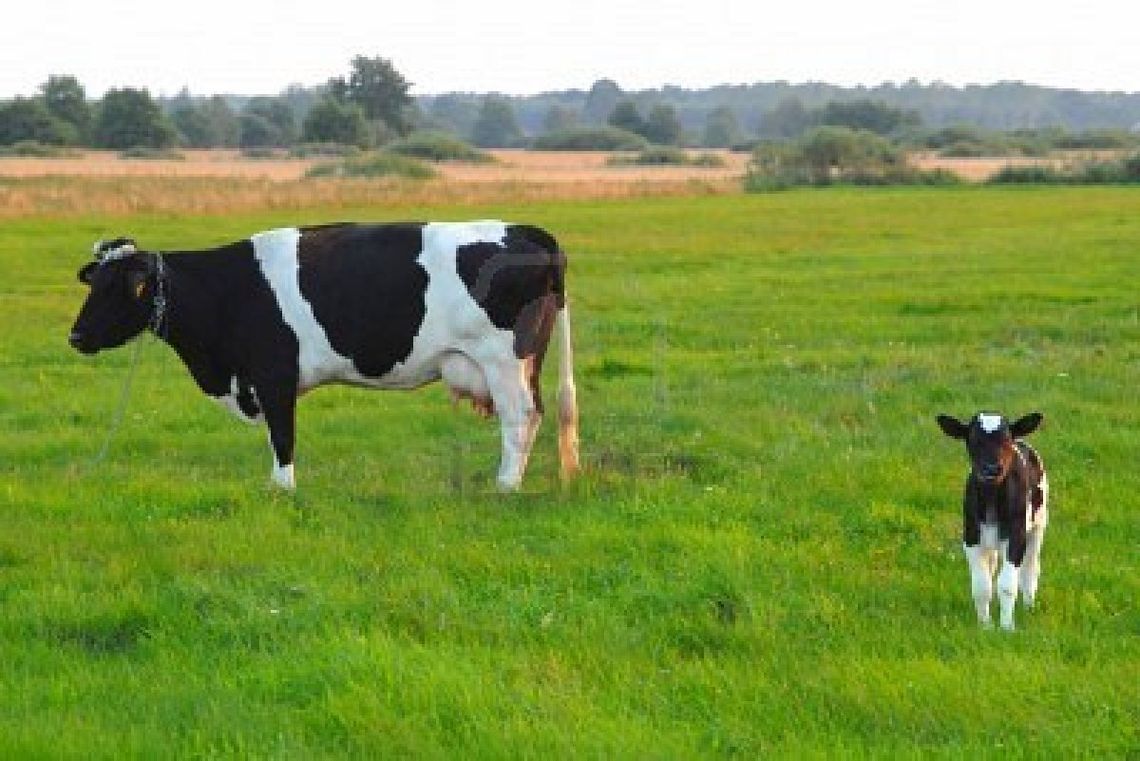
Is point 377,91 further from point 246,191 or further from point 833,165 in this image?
point 246,191

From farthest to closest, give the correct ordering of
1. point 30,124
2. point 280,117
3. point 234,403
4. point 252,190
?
1. point 280,117
2. point 30,124
3. point 252,190
4. point 234,403

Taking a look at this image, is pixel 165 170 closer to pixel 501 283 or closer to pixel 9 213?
pixel 9 213

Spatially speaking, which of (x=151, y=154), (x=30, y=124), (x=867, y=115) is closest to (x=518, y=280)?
(x=151, y=154)

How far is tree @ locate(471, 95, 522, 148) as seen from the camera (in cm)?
17638

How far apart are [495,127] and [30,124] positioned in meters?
80.6

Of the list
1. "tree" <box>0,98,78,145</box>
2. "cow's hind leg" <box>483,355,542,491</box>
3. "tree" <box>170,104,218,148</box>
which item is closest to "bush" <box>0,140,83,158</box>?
"tree" <box>0,98,78,145</box>

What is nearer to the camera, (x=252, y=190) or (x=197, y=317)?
(x=197, y=317)

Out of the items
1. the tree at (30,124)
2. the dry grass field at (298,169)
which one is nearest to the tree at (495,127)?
the dry grass field at (298,169)

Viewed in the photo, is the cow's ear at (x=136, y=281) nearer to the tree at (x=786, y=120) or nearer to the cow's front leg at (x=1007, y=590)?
the cow's front leg at (x=1007, y=590)

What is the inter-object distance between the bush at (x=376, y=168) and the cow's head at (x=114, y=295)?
62204mm

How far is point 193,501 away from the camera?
395 inches

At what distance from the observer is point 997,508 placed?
7.25 m

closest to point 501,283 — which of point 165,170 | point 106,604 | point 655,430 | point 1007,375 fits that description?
point 655,430

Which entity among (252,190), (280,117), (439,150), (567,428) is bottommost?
(439,150)
